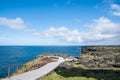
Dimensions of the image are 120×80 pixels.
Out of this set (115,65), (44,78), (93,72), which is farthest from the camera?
(115,65)

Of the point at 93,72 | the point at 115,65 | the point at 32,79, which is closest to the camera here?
the point at 32,79

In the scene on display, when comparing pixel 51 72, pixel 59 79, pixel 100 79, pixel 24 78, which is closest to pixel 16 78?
pixel 24 78

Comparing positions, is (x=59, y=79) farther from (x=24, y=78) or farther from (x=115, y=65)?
(x=115, y=65)

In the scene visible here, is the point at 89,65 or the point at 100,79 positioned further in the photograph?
the point at 89,65

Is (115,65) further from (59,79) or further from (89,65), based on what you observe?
(59,79)

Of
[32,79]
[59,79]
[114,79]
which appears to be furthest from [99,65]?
[32,79]

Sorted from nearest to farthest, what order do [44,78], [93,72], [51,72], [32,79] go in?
[32,79] → [44,78] → [51,72] → [93,72]

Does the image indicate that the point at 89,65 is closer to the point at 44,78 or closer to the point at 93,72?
the point at 93,72

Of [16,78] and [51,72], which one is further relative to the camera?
[51,72]

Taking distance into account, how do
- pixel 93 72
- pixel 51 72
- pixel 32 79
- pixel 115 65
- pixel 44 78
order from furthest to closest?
pixel 115 65
pixel 93 72
pixel 51 72
pixel 44 78
pixel 32 79
